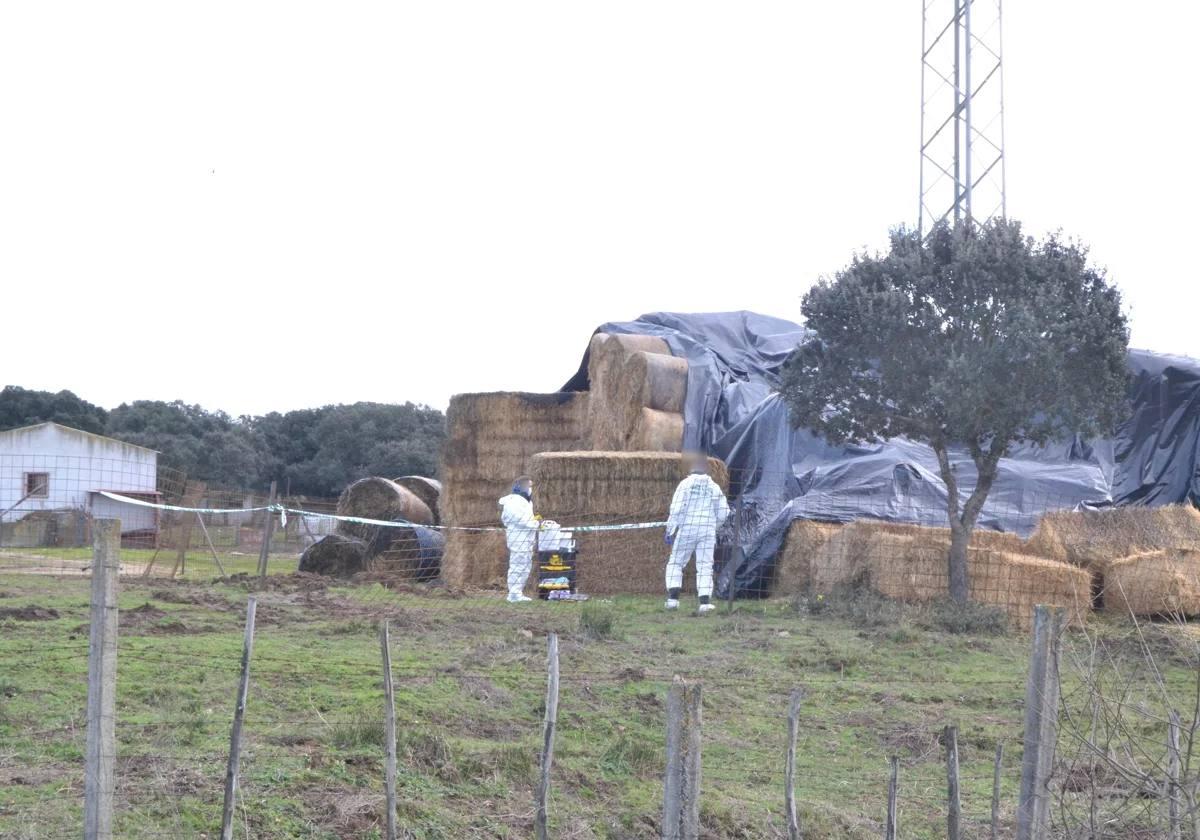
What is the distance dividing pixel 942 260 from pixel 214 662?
1030 centimetres

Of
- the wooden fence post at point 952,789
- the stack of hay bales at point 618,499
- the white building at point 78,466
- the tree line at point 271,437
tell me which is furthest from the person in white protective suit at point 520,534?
the tree line at point 271,437

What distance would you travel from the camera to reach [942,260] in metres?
16.5

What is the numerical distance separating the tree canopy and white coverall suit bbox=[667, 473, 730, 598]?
5.37 feet

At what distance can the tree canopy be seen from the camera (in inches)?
611

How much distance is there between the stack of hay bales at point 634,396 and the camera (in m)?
21.6

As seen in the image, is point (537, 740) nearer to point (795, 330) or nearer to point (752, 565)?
point (752, 565)

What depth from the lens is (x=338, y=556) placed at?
2189 cm

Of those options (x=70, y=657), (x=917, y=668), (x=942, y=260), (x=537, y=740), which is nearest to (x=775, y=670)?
(x=917, y=668)

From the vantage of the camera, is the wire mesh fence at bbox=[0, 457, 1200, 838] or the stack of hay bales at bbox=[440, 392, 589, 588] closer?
the wire mesh fence at bbox=[0, 457, 1200, 838]

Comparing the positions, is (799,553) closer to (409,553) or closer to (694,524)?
(694,524)

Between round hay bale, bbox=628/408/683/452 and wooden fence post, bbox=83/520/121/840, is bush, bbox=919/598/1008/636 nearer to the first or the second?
round hay bale, bbox=628/408/683/452

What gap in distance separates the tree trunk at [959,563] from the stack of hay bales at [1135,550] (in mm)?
1397

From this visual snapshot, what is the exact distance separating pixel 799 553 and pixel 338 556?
25.8 ft

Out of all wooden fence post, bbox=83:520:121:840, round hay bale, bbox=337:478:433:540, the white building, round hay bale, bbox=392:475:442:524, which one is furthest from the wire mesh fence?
the white building
